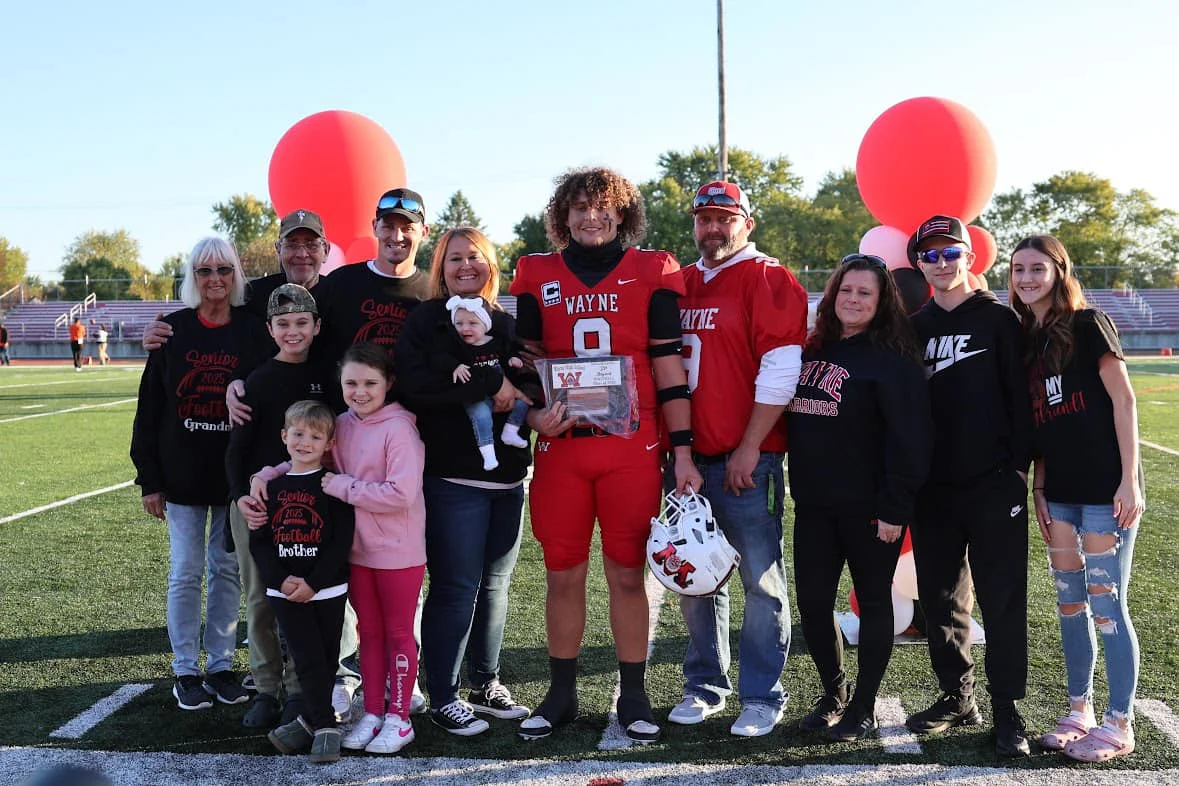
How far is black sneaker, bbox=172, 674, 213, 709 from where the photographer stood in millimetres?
3580

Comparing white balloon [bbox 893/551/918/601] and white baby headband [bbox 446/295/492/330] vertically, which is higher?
white baby headband [bbox 446/295/492/330]

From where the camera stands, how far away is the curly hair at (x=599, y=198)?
10.9 feet

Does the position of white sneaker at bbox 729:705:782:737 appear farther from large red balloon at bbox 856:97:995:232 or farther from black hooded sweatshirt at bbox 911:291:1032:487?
large red balloon at bbox 856:97:995:232

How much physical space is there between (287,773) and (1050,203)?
60.4 meters

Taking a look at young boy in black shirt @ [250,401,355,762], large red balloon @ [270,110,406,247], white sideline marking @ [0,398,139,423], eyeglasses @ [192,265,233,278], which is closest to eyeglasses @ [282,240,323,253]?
eyeglasses @ [192,265,233,278]

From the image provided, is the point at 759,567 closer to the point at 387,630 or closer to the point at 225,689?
the point at 387,630

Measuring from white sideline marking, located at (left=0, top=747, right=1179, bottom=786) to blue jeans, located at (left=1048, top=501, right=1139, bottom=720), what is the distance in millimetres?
295

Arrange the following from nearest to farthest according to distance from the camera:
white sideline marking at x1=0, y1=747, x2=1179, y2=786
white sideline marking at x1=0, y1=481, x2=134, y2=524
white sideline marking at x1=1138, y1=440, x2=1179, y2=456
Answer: white sideline marking at x1=0, y1=747, x2=1179, y2=786 → white sideline marking at x1=0, y1=481, x2=134, y2=524 → white sideline marking at x1=1138, y1=440, x2=1179, y2=456

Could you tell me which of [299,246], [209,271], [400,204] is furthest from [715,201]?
[209,271]

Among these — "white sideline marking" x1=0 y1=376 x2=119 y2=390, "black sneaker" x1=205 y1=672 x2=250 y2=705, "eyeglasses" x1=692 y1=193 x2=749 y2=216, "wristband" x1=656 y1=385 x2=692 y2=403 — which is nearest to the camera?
"wristband" x1=656 y1=385 x2=692 y2=403

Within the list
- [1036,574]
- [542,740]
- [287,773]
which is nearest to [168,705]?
[287,773]

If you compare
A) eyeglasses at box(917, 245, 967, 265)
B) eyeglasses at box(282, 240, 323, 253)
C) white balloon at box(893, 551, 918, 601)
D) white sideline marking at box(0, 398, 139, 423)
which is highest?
eyeglasses at box(282, 240, 323, 253)

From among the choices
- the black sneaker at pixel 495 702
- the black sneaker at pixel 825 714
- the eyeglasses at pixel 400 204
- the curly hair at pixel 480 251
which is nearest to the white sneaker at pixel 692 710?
the black sneaker at pixel 825 714

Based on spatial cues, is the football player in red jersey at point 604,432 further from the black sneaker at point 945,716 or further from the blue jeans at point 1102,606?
the blue jeans at point 1102,606
